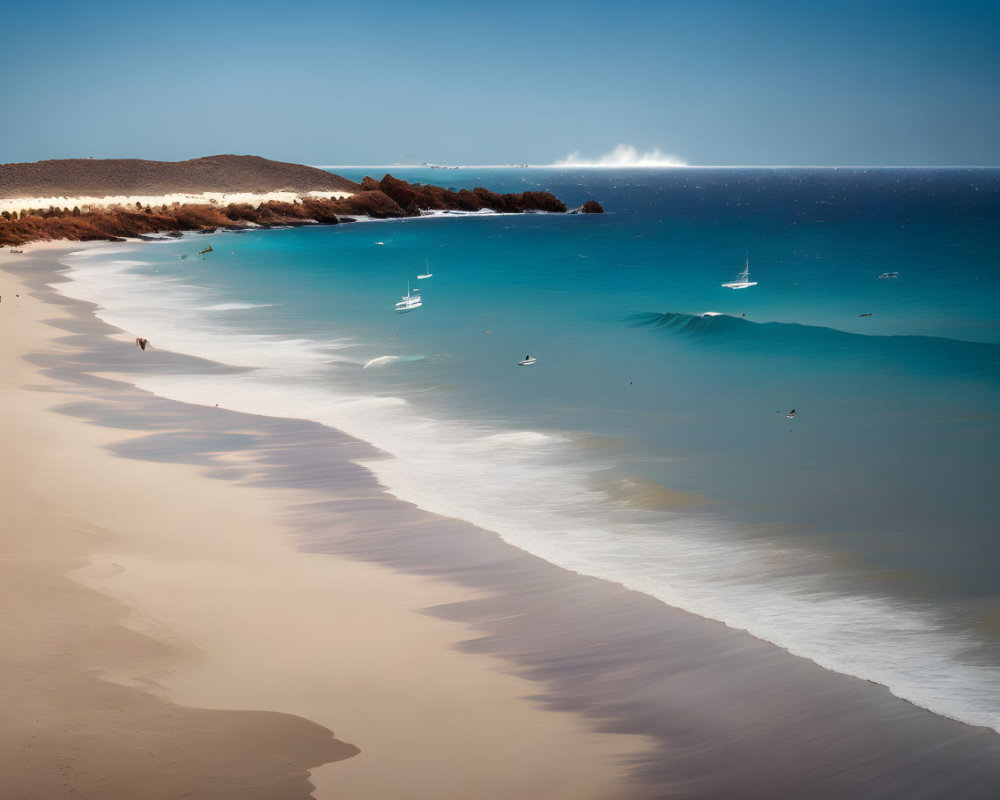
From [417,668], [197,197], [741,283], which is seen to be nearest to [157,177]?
[197,197]

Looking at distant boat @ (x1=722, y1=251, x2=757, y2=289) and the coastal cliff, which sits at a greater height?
the coastal cliff

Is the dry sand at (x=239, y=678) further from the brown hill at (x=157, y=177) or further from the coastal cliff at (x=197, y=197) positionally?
the brown hill at (x=157, y=177)

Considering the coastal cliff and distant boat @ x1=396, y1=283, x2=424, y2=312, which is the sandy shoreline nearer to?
distant boat @ x1=396, y1=283, x2=424, y2=312

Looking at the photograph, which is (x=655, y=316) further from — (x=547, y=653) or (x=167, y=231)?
(x=167, y=231)

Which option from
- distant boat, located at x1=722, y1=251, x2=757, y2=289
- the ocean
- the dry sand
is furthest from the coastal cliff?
the dry sand

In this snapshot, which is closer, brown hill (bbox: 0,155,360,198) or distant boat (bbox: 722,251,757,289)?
distant boat (bbox: 722,251,757,289)

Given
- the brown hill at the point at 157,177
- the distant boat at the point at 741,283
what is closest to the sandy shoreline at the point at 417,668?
the distant boat at the point at 741,283

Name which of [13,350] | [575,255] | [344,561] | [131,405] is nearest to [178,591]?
[344,561]
